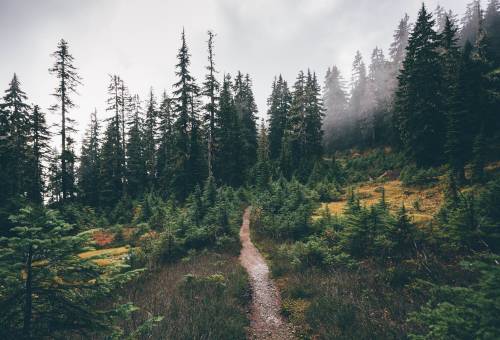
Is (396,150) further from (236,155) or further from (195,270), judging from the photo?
(195,270)

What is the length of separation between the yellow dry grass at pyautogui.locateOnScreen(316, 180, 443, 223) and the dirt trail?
6042mm

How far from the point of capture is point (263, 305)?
8383 millimetres

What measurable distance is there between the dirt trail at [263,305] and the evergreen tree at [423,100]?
67.2 feet

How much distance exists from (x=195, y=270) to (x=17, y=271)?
26.5 ft

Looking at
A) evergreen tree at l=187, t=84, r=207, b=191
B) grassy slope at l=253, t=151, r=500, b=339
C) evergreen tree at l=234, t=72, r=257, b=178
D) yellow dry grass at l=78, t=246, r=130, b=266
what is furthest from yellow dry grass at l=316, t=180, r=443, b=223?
evergreen tree at l=234, t=72, r=257, b=178

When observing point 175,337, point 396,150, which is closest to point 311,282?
point 175,337

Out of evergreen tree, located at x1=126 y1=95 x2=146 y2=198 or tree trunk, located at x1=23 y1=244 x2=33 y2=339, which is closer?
tree trunk, located at x1=23 y1=244 x2=33 y2=339

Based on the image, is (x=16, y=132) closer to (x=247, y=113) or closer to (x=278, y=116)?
(x=247, y=113)

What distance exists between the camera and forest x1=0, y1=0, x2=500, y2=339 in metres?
3.73

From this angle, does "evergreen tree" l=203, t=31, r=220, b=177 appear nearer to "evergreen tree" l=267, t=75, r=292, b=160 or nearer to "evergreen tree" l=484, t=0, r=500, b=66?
"evergreen tree" l=267, t=75, r=292, b=160

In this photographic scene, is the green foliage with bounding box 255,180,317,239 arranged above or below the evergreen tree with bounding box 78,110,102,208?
below

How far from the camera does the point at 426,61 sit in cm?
2489

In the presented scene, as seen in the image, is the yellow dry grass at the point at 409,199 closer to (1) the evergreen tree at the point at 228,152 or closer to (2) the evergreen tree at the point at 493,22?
(1) the evergreen tree at the point at 228,152

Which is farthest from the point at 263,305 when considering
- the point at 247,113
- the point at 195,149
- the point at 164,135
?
the point at 247,113
